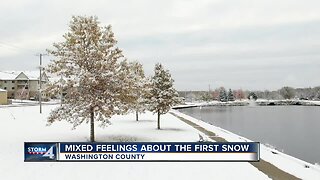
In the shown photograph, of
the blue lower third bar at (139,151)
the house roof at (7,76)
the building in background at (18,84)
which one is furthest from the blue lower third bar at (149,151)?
the house roof at (7,76)

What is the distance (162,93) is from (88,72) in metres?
15.0

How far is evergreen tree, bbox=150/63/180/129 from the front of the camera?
37656 millimetres

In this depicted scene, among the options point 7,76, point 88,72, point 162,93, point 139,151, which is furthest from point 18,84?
point 139,151

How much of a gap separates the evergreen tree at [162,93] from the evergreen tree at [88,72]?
13130 millimetres

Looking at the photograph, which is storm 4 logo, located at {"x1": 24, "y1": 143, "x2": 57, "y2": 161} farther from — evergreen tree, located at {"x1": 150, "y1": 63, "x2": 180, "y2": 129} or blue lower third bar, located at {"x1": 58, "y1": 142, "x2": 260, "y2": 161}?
evergreen tree, located at {"x1": 150, "y1": 63, "x2": 180, "y2": 129}

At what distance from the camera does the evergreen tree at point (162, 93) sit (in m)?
37.7

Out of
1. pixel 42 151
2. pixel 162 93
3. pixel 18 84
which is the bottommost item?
pixel 42 151

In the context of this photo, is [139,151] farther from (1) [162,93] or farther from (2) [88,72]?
(1) [162,93]

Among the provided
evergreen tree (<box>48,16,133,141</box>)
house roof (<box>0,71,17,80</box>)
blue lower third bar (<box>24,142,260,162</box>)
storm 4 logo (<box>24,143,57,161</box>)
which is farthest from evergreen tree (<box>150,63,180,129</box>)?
house roof (<box>0,71,17,80</box>)

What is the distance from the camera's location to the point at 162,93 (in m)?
37.7

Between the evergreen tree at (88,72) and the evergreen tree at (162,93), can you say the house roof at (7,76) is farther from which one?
the evergreen tree at (88,72)

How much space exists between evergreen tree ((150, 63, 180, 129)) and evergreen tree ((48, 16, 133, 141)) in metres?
13.1

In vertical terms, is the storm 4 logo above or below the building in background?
below

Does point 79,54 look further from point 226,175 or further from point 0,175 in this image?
point 226,175
